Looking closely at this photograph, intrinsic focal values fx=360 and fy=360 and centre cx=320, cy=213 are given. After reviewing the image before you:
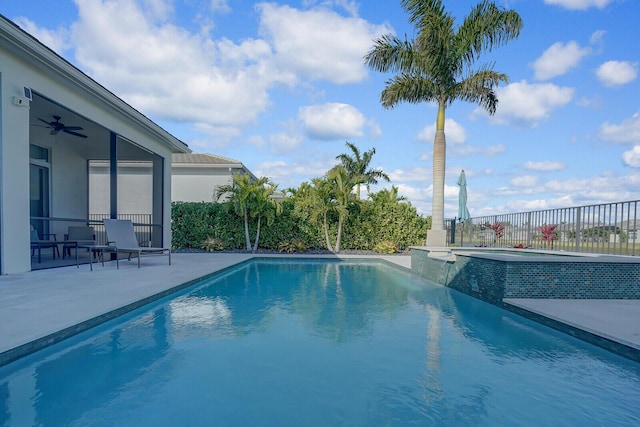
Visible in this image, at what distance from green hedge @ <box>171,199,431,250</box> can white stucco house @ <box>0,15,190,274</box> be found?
2.20m

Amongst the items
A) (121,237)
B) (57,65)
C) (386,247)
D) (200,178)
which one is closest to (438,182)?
(386,247)

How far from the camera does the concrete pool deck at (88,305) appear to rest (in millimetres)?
3791

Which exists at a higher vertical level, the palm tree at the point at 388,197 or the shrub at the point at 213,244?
the palm tree at the point at 388,197

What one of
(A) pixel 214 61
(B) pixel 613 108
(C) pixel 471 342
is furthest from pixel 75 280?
A: (B) pixel 613 108

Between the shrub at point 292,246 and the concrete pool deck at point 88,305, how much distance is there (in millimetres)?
7888

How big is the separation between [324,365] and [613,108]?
1334 centimetres

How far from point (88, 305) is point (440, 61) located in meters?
10.9

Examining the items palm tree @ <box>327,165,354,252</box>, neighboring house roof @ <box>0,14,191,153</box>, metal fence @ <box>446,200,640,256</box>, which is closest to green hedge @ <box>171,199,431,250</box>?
palm tree @ <box>327,165,354,252</box>

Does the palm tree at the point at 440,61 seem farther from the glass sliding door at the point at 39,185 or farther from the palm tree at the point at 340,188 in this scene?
the glass sliding door at the point at 39,185

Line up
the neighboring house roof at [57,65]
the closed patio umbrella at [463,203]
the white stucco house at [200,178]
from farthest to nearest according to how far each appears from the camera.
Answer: the white stucco house at [200,178], the closed patio umbrella at [463,203], the neighboring house roof at [57,65]

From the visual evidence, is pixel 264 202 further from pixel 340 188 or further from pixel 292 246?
pixel 340 188

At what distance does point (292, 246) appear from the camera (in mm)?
15852

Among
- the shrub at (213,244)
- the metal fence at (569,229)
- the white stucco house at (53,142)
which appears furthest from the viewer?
the shrub at (213,244)

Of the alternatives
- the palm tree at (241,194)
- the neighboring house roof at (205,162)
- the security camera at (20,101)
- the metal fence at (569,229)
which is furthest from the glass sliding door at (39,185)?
the metal fence at (569,229)
